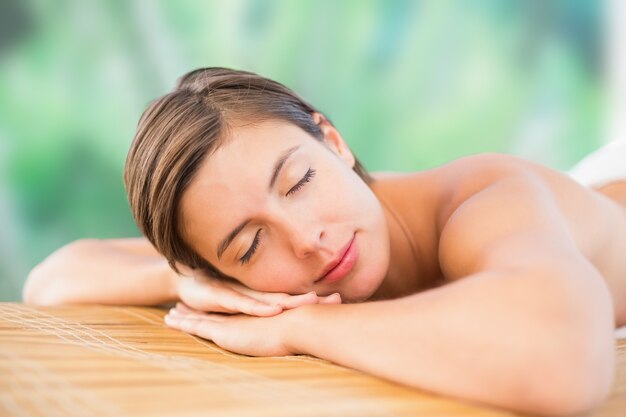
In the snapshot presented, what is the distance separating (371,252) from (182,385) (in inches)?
19.5

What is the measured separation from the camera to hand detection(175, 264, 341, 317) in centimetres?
119

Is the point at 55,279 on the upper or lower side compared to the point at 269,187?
lower

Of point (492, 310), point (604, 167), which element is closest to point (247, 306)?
point (492, 310)

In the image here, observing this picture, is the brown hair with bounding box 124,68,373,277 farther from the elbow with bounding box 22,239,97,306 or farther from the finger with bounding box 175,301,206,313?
the elbow with bounding box 22,239,97,306

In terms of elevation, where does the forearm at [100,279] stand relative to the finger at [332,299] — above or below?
below

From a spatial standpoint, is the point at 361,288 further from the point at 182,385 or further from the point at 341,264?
the point at 182,385

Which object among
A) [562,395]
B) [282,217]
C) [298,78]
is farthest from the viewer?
[298,78]

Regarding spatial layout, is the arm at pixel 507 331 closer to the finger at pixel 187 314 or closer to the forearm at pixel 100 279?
the finger at pixel 187 314

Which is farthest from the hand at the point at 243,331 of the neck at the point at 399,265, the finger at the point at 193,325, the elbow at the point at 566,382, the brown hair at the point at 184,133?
the elbow at the point at 566,382

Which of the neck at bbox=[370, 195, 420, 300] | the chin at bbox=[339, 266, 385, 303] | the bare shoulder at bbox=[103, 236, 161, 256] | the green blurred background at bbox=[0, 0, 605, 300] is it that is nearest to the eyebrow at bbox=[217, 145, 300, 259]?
the chin at bbox=[339, 266, 385, 303]

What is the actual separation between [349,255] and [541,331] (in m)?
0.45

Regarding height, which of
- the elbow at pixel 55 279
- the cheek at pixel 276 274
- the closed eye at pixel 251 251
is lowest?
the elbow at pixel 55 279

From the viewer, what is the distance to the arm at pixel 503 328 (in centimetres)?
80

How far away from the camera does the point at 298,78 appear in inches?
119
